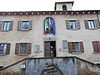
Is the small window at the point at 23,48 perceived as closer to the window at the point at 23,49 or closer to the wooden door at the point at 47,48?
the window at the point at 23,49

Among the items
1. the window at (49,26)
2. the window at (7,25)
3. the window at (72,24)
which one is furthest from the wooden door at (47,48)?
the window at (7,25)

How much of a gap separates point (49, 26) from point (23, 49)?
178 inches

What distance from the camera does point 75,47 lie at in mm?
17938

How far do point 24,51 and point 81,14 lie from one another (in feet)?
30.2

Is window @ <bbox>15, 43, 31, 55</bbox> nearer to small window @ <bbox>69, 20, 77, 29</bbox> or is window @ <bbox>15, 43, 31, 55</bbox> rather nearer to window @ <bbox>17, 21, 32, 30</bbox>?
window @ <bbox>17, 21, 32, 30</bbox>

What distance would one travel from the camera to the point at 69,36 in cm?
1844

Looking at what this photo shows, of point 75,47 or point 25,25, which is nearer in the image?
point 75,47

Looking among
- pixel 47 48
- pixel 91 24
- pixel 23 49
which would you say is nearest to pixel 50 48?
pixel 47 48

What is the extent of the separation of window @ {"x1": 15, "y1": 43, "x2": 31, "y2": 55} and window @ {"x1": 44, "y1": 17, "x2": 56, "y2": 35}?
2871 millimetres

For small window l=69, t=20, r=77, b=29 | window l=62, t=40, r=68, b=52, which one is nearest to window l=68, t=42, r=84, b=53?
window l=62, t=40, r=68, b=52

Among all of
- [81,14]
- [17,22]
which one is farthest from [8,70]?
[81,14]

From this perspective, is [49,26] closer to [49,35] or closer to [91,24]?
[49,35]

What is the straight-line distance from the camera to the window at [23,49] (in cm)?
1750

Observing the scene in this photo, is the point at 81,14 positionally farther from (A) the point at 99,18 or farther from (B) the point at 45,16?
(B) the point at 45,16
